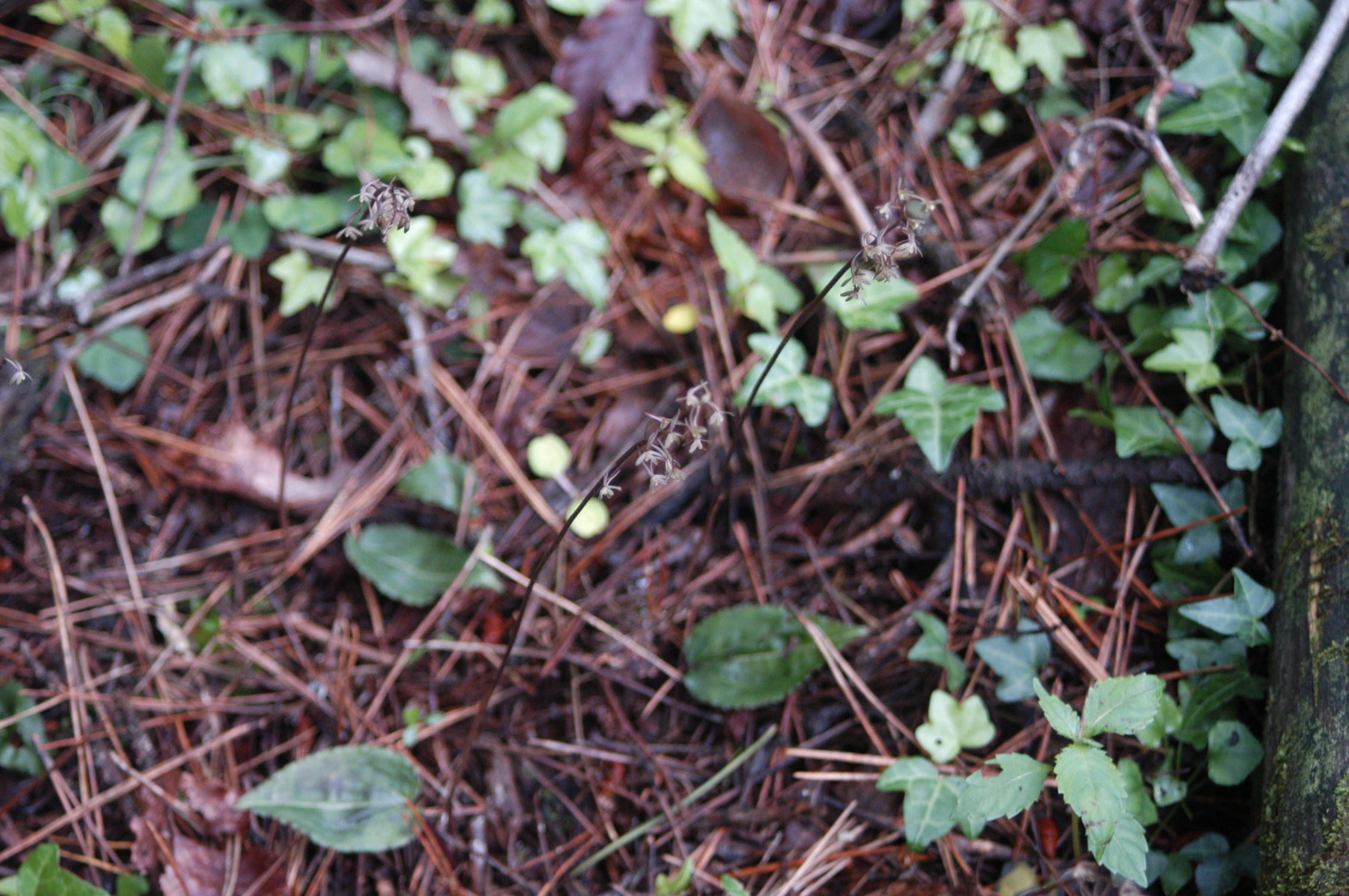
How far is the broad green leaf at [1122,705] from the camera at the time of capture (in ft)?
4.42

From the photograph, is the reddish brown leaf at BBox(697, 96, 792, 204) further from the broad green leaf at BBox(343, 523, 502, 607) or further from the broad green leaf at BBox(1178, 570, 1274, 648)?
the broad green leaf at BBox(1178, 570, 1274, 648)

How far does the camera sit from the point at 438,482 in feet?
6.89

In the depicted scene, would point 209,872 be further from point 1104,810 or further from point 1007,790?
point 1104,810

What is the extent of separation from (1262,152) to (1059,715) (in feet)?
4.54

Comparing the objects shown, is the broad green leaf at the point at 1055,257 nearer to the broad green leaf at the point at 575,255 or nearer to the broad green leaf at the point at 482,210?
the broad green leaf at the point at 575,255

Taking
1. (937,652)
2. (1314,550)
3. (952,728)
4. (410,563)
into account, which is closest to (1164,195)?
(1314,550)

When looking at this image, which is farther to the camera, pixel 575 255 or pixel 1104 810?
pixel 575 255

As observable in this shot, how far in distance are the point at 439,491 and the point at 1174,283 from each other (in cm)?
193

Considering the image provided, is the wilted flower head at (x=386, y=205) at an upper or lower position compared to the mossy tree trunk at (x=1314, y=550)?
upper

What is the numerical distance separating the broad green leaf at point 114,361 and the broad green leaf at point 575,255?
117 cm

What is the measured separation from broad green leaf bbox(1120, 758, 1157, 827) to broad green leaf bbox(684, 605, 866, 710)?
1.85ft

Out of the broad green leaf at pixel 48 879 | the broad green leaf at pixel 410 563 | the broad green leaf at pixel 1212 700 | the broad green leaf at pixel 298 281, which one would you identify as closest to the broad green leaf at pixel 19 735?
the broad green leaf at pixel 48 879

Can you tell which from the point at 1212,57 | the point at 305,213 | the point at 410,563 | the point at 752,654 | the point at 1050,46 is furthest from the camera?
the point at 305,213

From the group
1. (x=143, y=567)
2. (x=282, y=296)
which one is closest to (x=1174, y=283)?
(x=282, y=296)
